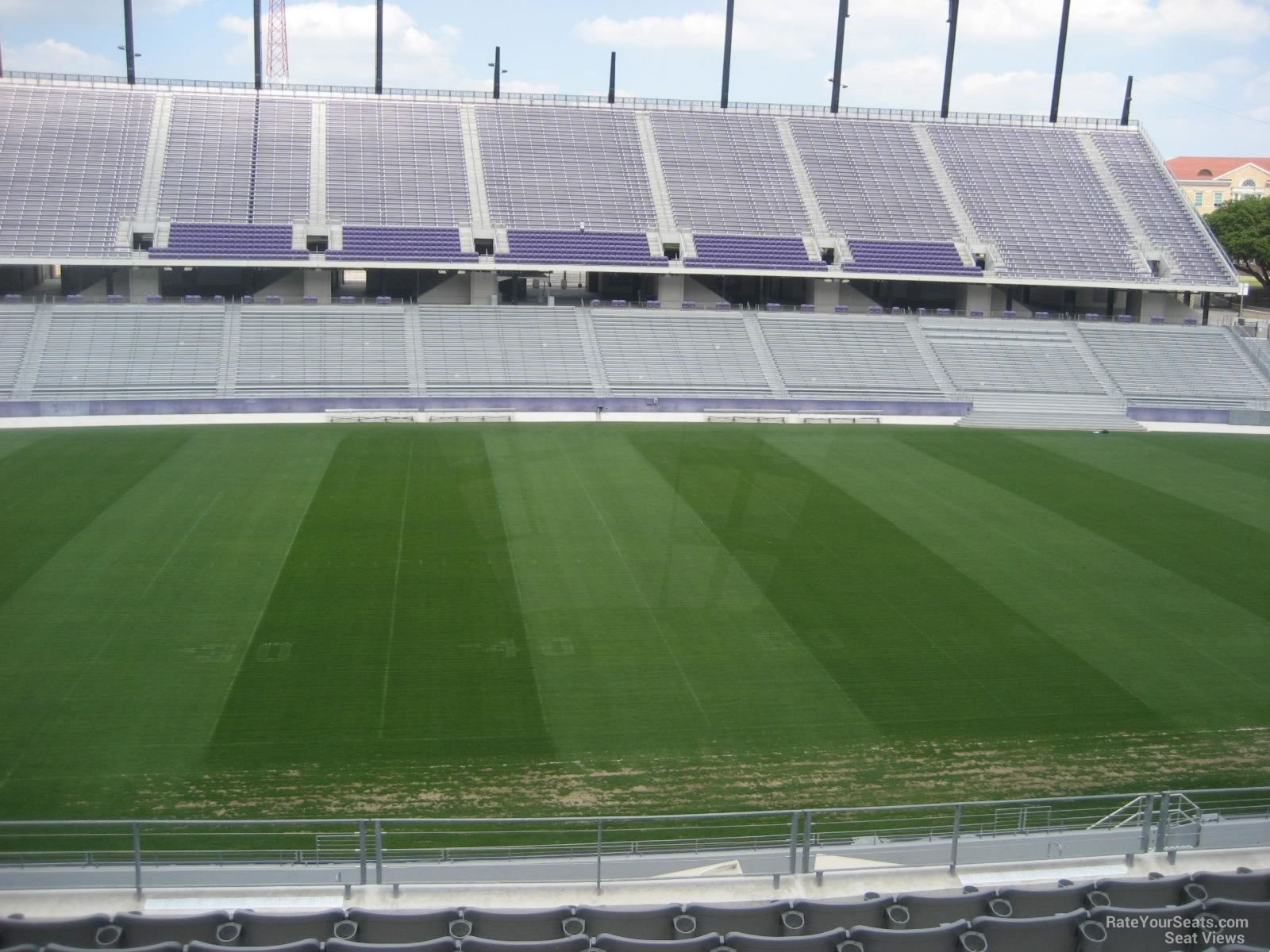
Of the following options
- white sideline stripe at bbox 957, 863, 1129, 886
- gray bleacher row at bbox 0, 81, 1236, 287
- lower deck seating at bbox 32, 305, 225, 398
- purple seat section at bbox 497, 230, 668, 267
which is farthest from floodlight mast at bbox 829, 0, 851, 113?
white sideline stripe at bbox 957, 863, 1129, 886

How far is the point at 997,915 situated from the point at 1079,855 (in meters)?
2.35

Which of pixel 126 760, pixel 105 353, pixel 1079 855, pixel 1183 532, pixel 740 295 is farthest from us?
pixel 740 295

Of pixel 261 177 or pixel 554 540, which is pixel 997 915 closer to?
pixel 554 540

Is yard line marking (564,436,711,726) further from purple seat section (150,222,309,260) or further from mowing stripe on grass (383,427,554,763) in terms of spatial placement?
purple seat section (150,222,309,260)

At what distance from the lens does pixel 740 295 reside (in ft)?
139

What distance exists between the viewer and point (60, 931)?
21.4 ft

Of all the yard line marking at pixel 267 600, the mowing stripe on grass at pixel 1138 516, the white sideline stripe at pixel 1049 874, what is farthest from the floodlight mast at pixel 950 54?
the white sideline stripe at pixel 1049 874

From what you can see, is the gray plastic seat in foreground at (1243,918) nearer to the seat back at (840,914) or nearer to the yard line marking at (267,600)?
the seat back at (840,914)

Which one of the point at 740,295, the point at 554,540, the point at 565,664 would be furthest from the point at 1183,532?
the point at 740,295

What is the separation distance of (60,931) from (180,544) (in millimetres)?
14344

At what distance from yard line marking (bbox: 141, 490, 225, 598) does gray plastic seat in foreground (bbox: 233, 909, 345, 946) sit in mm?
11880

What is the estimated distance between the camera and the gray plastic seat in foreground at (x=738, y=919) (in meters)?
7.05

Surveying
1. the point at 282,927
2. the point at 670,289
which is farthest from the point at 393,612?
the point at 670,289

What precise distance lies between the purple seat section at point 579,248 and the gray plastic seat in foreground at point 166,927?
1333 inches
